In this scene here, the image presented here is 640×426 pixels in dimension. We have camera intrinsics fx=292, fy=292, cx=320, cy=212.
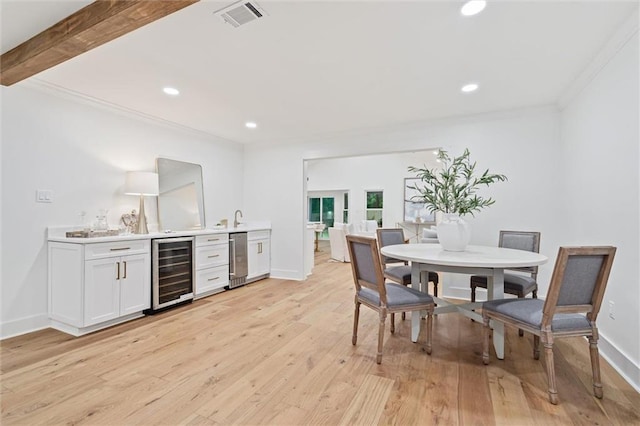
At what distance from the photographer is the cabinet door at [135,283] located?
2.96m

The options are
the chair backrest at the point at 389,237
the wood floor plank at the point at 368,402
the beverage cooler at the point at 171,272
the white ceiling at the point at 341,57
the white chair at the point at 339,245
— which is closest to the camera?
the wood floor plank at the point at 368,402

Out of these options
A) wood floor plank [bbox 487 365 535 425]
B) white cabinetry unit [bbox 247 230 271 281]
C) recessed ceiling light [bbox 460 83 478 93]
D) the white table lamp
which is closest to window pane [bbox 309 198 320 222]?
white cabinetry unit [bbox 247 230 271 281]

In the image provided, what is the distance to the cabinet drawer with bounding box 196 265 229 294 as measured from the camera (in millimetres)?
3847

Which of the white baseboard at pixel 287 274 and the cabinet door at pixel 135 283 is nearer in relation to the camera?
the cabinet door at pixel 135 283

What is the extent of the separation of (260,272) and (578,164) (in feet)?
14.3

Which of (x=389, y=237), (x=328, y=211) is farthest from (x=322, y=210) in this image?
(x=389, y=237)

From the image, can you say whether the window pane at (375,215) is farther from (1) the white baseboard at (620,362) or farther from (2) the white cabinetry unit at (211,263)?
(1) the white baseboard at (620,362)

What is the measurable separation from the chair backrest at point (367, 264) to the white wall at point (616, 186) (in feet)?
5.41

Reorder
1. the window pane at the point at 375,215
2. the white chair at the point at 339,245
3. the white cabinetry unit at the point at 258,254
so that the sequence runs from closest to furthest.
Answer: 1. the white cabinetry unit at the point at 258,254
2. the white chair at the point at 339,245
3. the window pane at the point at 375,215

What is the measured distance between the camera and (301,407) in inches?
66.7

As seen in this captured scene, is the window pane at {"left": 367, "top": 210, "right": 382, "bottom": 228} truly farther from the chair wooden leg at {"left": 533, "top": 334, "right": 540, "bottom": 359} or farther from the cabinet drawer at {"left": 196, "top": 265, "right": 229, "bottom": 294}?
the chair wooden leg at {"left": 533, "top": 334, "right": 540, "bottom": 359}

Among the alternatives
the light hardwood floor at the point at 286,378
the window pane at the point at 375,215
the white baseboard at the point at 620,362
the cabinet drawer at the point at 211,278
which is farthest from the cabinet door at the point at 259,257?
the window pane at the point at 375,215

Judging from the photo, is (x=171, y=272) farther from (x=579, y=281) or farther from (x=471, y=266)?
(x=579, y=281)

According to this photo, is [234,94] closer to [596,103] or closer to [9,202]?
[9,202]
